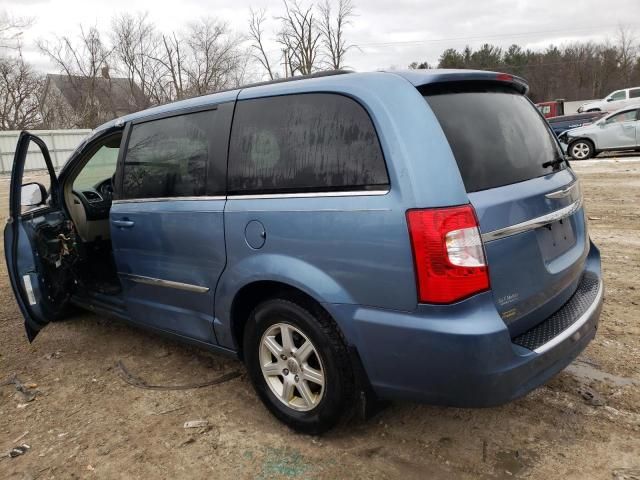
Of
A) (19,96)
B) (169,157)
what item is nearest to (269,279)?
(169,157)

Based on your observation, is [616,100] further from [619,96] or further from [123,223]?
[123,223]

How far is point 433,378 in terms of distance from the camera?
7.28 ft

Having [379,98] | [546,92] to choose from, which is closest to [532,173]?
[379,98]

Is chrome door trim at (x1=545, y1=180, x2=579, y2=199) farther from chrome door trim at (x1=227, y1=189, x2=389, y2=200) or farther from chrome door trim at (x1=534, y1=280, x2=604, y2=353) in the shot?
chrome door trim at (x1=227, y1=189, x2=389, y2=200)

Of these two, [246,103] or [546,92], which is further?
[546,92]

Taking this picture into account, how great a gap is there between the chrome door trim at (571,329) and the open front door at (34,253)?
10.2 feet

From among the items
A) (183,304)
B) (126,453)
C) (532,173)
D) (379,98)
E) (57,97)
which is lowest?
(126,453)

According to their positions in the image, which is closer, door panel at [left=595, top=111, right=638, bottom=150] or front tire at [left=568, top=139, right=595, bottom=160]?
door panel at [left=595, top=111, right=638, bottom=150]

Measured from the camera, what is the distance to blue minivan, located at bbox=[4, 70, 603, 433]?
2164 mm

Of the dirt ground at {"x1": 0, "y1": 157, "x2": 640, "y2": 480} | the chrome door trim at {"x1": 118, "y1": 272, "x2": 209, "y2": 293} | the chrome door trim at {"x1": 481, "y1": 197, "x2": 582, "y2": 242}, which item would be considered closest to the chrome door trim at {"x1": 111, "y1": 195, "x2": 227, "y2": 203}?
the chrome door trim at {"x1": 118, "y1": 272, "x2": 209, "y2": 293}

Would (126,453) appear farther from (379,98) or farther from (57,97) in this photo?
(57,97)

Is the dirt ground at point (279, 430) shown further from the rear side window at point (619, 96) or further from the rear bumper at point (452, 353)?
the rear side window at point (619, 96)

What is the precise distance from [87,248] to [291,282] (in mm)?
2922

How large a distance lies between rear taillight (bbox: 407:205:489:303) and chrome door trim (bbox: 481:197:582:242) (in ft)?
0.28
